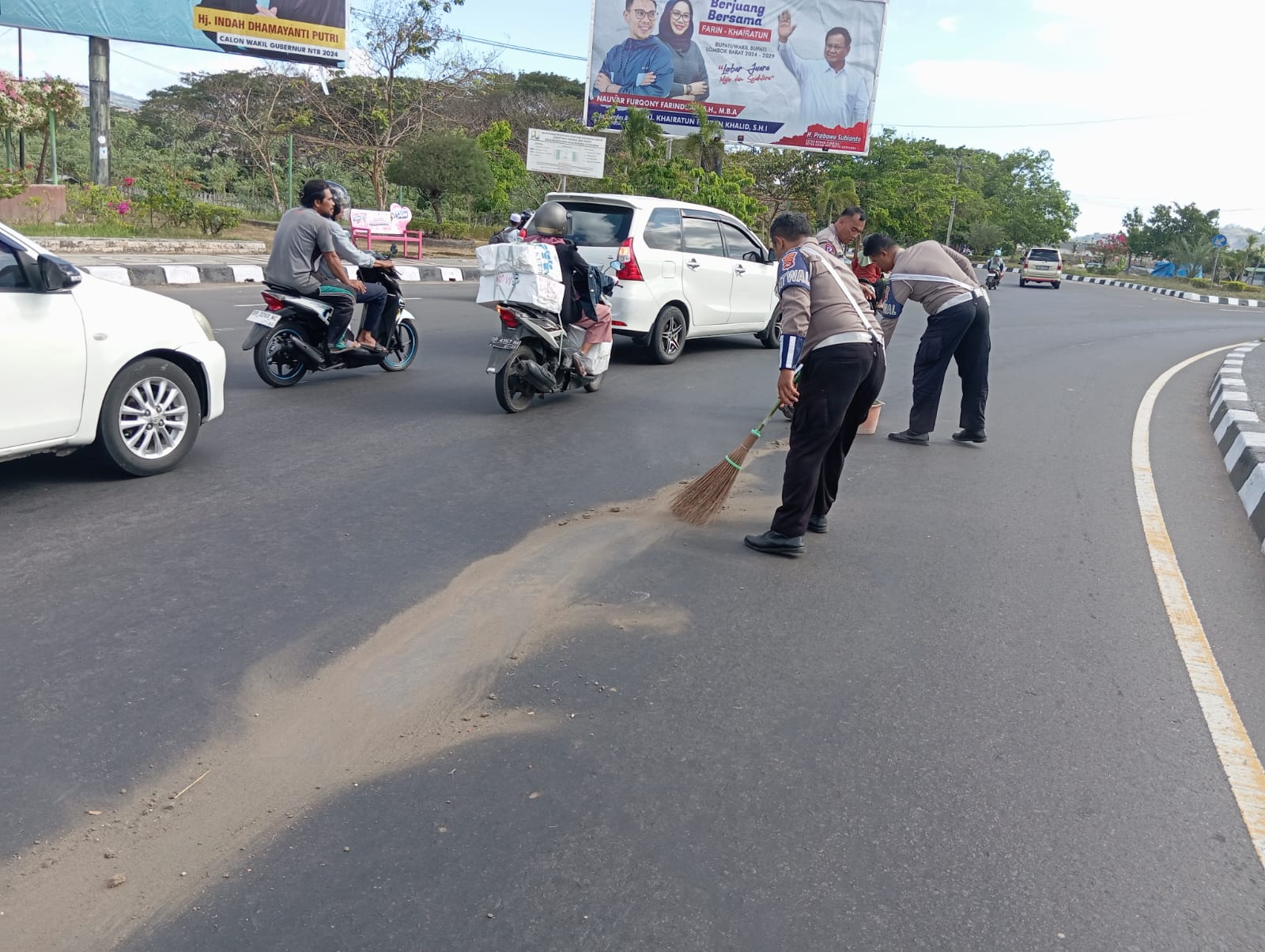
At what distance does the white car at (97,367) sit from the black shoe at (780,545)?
3286 millimetres

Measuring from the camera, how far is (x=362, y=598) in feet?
14.6

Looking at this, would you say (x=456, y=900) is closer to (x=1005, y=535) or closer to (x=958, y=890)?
(x=958, y=890)

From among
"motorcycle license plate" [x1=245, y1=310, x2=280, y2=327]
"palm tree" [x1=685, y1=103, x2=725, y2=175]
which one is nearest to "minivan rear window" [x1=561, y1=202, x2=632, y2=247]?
"motorcycle license plate" [x1=245, y1=310, x2=280, y2=327]

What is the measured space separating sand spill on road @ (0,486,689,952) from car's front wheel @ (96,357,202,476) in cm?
223

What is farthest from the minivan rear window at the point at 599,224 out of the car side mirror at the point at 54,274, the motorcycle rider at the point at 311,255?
the car side mirror at the point at 54,274

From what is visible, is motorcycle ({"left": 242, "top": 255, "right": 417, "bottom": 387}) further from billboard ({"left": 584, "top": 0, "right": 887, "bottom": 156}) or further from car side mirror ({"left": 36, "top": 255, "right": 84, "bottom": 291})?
billboard ({"left": 584, "top": 0, "right": 887, "bottom": 156})

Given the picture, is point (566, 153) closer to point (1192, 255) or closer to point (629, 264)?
point (629, 264)

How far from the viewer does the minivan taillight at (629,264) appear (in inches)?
408

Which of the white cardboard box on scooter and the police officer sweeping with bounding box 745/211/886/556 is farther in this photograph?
the white cardboard box on scooter

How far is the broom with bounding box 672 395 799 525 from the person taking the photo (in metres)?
5.82

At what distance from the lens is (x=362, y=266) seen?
876 centimetres

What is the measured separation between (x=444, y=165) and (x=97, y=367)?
2418 centimetres

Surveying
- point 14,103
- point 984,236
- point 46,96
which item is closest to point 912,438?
point 14,103

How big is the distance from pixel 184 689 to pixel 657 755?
1572 mm
